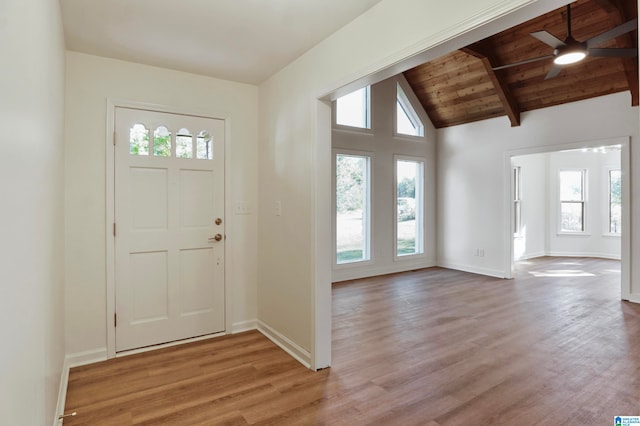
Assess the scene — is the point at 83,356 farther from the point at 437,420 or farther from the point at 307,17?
the point at 307,17

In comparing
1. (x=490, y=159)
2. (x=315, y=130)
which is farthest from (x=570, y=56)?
(x=490, y=159)

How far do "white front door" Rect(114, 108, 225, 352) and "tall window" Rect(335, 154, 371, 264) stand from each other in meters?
2.84

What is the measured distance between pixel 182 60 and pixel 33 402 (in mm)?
2707

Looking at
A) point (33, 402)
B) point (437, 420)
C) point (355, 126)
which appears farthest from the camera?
point (355, 126)

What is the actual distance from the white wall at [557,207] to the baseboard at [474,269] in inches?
82.6

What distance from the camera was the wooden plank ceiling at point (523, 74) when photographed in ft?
14.6

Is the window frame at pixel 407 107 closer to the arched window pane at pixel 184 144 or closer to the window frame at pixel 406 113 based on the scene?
the window frame at pixel 406 113

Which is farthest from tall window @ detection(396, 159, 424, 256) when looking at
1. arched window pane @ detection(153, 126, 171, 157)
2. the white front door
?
arched window pane @ detection(153, 126, 171, 157)

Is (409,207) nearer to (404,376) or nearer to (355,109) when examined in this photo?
(355,109)

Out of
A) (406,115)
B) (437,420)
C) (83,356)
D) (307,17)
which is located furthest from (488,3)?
(406,115)

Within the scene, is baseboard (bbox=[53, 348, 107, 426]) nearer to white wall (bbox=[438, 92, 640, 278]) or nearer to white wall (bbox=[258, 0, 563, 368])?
white wall (bbox=[258, 0, 563, 368])

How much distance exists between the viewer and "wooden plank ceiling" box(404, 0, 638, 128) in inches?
176

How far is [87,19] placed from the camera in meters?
2.41

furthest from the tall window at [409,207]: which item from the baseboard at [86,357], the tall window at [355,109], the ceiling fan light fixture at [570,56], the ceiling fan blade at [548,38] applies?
the baseboard at [86,357]
